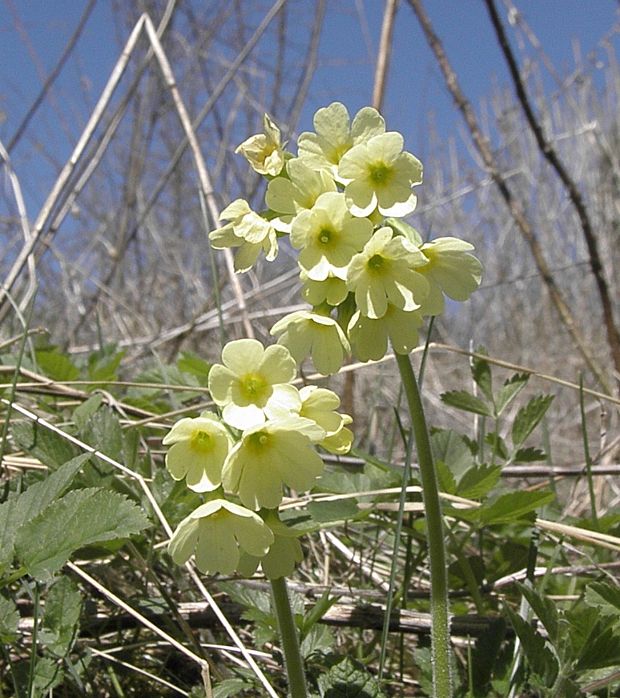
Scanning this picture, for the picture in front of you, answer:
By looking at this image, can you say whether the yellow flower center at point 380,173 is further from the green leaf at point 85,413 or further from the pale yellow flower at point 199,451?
the green leaf at point 85,413

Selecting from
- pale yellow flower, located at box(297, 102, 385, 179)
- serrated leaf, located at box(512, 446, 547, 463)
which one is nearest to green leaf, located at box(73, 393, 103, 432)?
pale yellow flower, located at box(297, 102, 385, 179)

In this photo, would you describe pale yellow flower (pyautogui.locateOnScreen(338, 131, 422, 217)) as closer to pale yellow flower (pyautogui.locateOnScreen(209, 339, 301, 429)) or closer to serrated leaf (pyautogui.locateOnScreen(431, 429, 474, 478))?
pale yellow flower (pyautogui.locateOnScreen(209, 339, 301, 429))

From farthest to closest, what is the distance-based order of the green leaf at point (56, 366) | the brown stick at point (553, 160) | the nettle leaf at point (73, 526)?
the brown stick at point (553, 160), the green leaf at point (56, 366), the nettle leaf at point (73, 526)

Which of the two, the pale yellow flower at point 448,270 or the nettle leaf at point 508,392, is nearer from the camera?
the pale yellow flower at point 448,270

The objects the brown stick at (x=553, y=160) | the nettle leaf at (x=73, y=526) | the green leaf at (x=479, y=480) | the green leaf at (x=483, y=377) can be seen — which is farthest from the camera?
the brown stick at (x=553, y=160)

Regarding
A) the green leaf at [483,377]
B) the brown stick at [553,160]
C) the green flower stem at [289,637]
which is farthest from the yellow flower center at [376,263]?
the brown stick at [553,160]
